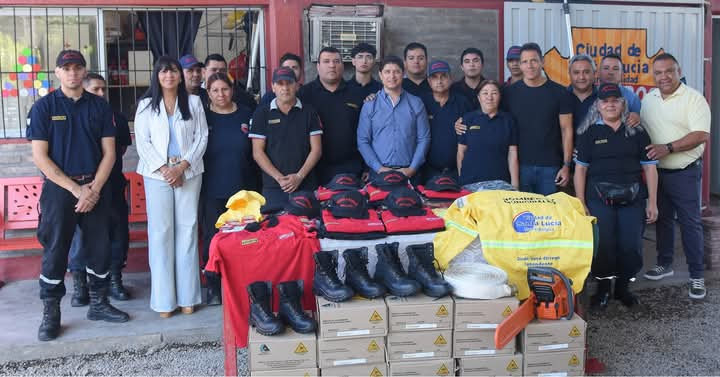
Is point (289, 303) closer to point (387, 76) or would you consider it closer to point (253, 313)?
point (253, 313)

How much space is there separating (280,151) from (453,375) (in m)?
2.28

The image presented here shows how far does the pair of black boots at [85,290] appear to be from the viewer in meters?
5.12

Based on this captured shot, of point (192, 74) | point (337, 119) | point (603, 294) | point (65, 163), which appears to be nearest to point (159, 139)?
point (65, 163)

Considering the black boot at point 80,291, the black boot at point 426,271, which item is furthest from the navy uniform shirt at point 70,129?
the black boot at point 426,271

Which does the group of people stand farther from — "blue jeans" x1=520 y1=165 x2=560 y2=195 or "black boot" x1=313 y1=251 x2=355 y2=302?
"black boot" x1=313 y1=251 x2=355 y2=302

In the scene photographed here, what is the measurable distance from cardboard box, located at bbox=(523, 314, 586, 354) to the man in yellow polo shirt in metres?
2.22

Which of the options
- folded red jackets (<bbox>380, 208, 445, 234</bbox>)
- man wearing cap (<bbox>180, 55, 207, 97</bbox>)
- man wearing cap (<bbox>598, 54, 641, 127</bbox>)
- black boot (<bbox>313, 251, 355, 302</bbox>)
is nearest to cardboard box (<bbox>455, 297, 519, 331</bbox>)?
black boot (<bbox>313, 251, 355, 302</bbox>)

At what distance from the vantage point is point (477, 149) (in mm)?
5043

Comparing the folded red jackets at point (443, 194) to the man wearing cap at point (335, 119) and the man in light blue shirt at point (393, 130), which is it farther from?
the man wearing cap at point (335, 119)

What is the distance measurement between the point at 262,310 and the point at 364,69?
9.05 feet

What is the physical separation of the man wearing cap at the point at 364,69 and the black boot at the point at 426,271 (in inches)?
86.1

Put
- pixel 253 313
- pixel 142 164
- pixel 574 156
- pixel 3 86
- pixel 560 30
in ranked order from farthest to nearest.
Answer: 1. pixel 560 30
2. pixel 3 86
3. pixel 574 156
4. pixel 142 164
5. pixel 253 313

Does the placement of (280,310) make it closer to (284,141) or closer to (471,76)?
(284,141)

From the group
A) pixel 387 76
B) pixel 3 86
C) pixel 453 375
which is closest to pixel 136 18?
pixel 3 86
